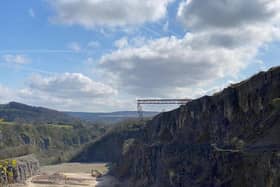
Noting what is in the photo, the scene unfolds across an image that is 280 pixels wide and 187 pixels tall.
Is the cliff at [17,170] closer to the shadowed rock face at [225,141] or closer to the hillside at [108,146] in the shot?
the shadowed rock face at [225,141]

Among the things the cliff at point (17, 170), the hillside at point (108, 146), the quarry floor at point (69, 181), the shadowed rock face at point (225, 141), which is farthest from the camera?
the hillside at point (108, 146)

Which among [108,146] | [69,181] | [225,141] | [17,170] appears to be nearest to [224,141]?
[225,141]

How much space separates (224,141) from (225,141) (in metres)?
0.60

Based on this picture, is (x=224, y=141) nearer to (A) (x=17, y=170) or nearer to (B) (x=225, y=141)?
(B) (x=225, y=141)

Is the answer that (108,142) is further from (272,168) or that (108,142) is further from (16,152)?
(272,168)

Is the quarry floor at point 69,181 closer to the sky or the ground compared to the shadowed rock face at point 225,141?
closer to the ground

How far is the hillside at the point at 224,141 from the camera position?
37044mm

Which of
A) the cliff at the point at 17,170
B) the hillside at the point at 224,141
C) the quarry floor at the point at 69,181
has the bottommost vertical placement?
the quarry floor at the point at 69,181

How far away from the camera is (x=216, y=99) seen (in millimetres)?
56938

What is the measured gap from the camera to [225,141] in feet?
160

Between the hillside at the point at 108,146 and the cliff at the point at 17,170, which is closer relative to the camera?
the cliff at the point at 17,170

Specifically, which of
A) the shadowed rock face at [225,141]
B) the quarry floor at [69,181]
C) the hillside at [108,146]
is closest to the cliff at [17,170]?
the quarry floor at [69,181]

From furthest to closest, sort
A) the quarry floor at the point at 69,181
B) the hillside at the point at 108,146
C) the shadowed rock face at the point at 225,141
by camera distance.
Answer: the hillside at the point at 108,146
the quarry floor at the point at 69,181
the shadowed rock face at the point at 225,141

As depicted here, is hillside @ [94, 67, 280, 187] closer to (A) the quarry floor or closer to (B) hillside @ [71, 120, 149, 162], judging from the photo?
(A) the quarry floor
